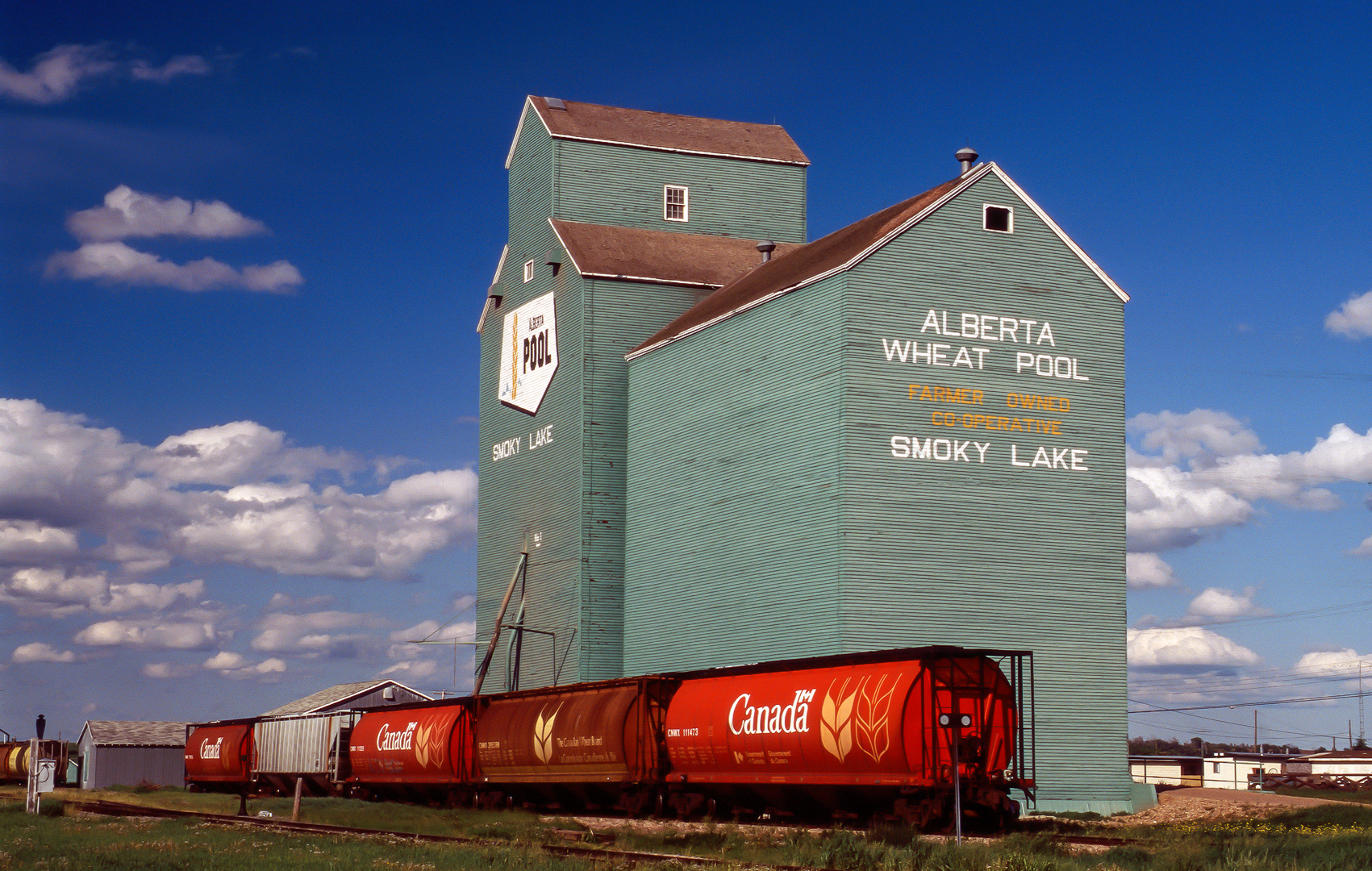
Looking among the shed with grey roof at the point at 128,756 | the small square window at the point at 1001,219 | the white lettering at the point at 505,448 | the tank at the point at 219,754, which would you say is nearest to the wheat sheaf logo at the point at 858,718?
the small square window at the point at 1001,219

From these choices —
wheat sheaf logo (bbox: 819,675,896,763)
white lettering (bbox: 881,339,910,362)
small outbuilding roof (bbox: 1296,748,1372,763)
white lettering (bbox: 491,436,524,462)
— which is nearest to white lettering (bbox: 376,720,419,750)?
white lettering (bbox: 491,436,524,462)

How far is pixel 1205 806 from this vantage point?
3984 cm

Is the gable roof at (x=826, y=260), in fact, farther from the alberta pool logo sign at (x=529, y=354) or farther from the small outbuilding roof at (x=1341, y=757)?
the small outbuilding roof at (x=1341, y=757)

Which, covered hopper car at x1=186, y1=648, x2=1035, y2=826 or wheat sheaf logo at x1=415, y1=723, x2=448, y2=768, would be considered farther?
wheat sheaf logo at x1=415, y1=723, x2=448, y2=768

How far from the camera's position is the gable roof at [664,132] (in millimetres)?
59969

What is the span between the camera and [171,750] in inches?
3664

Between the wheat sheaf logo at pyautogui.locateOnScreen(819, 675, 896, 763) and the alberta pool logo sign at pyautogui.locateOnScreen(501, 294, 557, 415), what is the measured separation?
102 feet

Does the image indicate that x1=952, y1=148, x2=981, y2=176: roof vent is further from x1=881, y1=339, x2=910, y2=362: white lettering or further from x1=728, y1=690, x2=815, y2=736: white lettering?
x1=728, y1=690, x2=815, y2=736: white lettering

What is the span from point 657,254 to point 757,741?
31.9 m

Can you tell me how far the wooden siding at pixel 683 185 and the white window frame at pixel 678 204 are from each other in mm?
150

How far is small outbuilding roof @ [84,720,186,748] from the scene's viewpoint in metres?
90.6

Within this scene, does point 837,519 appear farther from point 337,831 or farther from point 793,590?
point 337,831

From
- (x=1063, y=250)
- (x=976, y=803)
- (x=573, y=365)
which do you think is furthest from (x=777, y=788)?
(x=573, y=365)

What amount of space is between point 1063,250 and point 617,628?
20.8 metres
